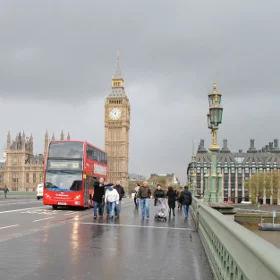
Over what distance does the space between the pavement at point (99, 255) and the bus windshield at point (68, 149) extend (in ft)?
41.7

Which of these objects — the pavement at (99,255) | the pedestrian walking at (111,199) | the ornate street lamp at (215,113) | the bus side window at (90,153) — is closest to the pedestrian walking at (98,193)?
the pedestrian walking at (111,199)

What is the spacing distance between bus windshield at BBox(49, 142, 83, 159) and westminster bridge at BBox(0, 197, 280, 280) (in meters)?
13.2

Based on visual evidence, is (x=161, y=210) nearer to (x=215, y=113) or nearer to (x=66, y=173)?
(x=215, y=113)

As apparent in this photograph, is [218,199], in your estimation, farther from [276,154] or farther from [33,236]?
[276,154]

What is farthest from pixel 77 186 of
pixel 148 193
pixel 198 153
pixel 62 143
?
pixel 198 153

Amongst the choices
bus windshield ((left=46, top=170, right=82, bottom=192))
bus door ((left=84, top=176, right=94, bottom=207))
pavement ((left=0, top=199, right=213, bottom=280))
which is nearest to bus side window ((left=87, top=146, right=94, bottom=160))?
bus door ((left=84, top=176, right=94, bottom=207))

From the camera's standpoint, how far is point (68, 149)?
97.2 feet

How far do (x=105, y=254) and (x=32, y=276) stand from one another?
2980mm

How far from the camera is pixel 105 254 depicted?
11117 mm

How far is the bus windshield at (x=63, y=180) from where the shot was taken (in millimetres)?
29656

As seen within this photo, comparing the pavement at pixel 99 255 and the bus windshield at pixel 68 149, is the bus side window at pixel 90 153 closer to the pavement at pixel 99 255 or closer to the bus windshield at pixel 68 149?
the bus windshield at pixel 68 149

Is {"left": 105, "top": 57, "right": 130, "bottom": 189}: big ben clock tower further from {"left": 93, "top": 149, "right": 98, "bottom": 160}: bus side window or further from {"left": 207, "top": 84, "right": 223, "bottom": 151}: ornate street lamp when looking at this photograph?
{"left": 207, "top": 84, "right": 223, "bottom": 151}: ornate street lamp

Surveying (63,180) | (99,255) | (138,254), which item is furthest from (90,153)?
(99,255)

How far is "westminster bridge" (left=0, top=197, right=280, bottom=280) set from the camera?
189 inches
